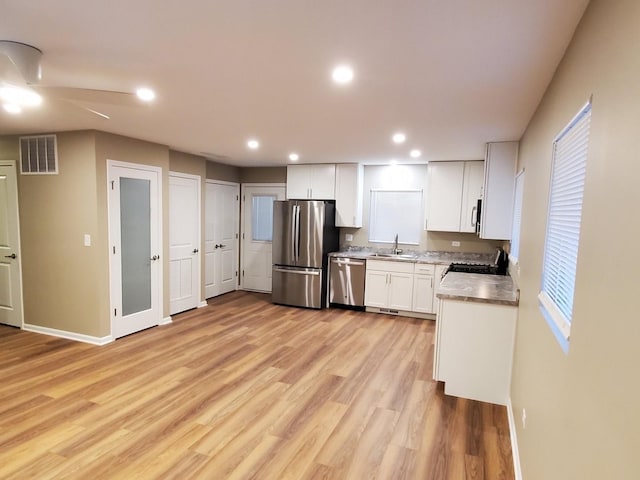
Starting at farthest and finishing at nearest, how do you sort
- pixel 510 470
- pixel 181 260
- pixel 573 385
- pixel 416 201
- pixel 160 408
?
pixel 416 201, pixel 181 260, pixel 160 408, pixel 510 470, pixel 573 385

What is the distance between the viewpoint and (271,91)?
2.51 m

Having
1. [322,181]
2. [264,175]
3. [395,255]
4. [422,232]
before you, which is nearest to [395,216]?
[422,232]

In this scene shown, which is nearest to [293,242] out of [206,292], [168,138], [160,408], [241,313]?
[241,313]

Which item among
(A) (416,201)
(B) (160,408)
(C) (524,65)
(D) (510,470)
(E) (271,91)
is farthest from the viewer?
(A) (416,201)

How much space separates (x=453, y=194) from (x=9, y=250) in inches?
239

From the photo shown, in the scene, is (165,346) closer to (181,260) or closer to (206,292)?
(181,260)

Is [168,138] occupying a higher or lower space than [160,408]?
higher

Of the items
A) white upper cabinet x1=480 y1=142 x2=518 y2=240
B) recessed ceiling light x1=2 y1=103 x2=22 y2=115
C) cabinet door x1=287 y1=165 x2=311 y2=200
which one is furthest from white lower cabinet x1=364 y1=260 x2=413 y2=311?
recessed ceiling light x1=2 y1=103 x2=22 y2=115

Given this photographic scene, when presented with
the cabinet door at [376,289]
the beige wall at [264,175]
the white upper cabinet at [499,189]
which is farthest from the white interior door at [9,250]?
the white upper cabinet at [499,189]

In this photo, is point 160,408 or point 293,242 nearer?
point 160,408

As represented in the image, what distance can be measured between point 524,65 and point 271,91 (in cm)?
157

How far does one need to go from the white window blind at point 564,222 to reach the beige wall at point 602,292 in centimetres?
10

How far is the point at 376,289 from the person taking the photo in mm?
5664

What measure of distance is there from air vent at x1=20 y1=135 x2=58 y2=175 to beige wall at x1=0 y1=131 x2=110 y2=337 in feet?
0.22
